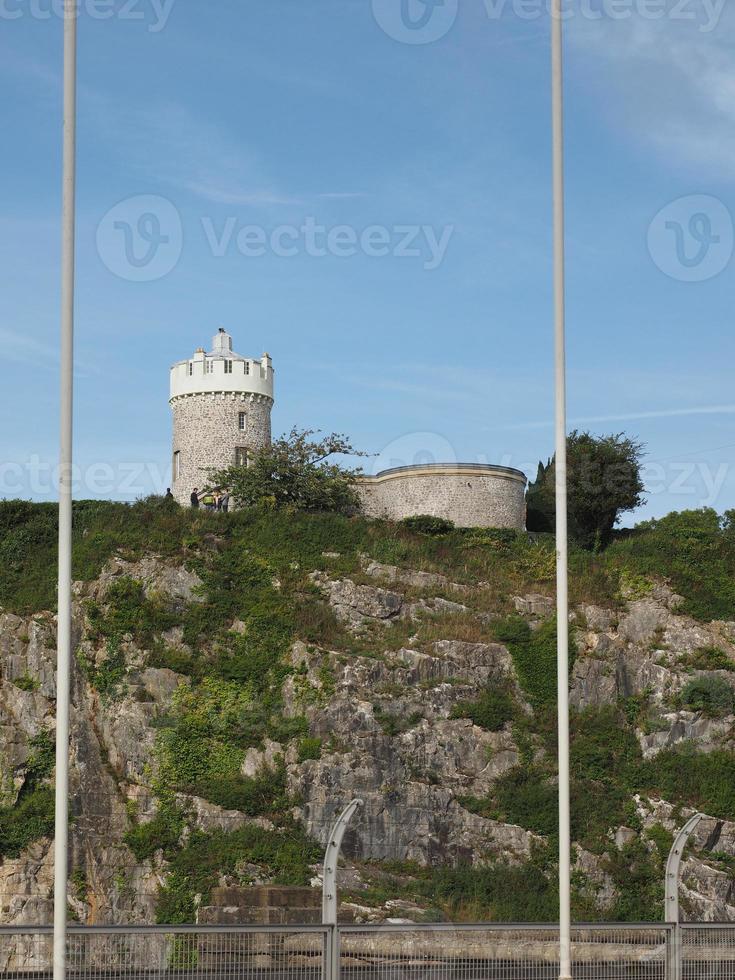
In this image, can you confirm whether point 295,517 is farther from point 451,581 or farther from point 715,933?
point 715,933

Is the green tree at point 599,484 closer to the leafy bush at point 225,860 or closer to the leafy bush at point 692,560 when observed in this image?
the leafy bush at point 692,560

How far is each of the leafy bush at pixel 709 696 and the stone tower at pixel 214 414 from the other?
24.3 metres

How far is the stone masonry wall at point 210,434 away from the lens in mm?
57375

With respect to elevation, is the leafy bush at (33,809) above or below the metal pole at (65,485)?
below

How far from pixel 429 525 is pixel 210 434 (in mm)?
12814

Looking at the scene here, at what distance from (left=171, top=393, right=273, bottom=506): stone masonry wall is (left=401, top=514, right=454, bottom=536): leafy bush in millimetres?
10601

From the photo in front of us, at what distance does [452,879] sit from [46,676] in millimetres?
14685

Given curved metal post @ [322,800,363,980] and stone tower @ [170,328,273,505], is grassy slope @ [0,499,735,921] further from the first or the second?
curved metal post @ [322,800,363,980]

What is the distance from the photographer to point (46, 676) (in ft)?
133

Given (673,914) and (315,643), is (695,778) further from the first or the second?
(673,914)

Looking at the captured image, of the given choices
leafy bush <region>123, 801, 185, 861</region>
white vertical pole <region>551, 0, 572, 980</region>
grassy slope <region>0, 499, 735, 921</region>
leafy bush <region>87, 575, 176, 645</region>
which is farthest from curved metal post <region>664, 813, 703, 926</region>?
leafy bush <region>87, 575, 176, 645</region>

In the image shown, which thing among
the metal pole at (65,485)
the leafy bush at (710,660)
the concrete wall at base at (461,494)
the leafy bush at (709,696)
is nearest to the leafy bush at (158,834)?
the leafy bush at (709,696)

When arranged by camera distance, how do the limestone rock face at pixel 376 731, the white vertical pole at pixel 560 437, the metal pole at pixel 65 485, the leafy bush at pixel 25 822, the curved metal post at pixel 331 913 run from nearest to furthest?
the metal pole at pixel 65 485 → the curved metal post at pixel 331 913 → the white vertical pole at pixel 560 437 → the limestone rock face at pixel 376 731 → the leafy bush at pixel 25 822

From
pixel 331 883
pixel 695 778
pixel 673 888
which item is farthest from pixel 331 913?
pixel 695 778
